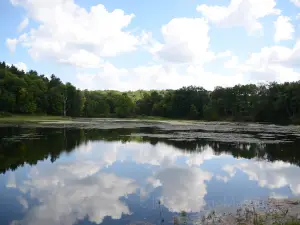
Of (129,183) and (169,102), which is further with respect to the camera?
(169,102)

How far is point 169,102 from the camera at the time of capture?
448 feet

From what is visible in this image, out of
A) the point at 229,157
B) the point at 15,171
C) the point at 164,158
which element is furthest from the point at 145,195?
the point at 229,157

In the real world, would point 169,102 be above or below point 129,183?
above

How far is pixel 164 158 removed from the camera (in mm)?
21594

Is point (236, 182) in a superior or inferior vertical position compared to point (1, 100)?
inferior

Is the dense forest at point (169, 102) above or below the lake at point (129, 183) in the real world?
above

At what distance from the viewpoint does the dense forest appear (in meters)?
94.6

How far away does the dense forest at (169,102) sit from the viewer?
9456 cm

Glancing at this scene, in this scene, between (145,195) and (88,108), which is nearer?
(145,195)

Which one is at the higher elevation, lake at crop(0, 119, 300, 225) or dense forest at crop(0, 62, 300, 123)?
dense forest at crop(0, 62, 300, 123)

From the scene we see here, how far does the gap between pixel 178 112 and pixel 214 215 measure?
4773 inches

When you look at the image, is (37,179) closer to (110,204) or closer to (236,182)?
(110,204)

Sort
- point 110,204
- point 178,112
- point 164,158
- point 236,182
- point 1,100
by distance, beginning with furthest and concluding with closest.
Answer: point 178,112 < point 1,100 < point 164,158 < point 236,182 < point 110,204

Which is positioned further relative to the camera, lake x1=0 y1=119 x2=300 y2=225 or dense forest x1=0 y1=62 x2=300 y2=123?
dense forest x1=0 y1=62 x2=300 y2=123
